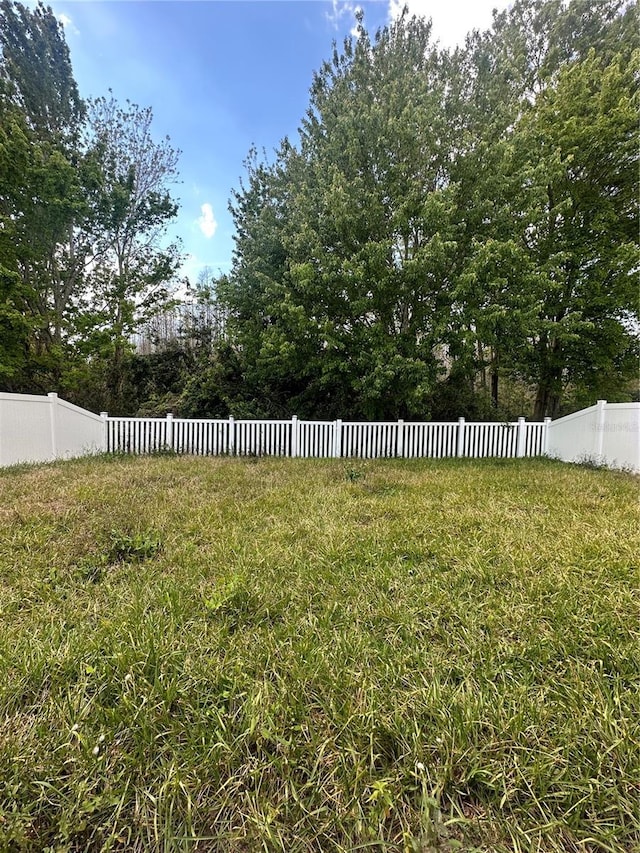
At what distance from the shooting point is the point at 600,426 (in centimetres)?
589

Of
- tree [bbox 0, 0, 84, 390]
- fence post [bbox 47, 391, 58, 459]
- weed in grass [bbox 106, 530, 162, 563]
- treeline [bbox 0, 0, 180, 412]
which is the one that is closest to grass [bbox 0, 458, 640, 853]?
weed in grass [bbox 106, 530, 162, 563]

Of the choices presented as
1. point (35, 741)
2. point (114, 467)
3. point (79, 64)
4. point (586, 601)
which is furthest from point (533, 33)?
point (35, 741)

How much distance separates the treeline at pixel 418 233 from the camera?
6.55 metres

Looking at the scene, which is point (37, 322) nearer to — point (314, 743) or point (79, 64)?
point (79, 64)

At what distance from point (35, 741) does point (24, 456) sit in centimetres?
561

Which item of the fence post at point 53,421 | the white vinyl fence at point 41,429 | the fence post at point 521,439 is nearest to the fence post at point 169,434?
the white vinyl fence at point 41,429

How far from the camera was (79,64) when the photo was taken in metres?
8.23

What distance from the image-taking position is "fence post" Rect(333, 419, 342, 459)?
24.4ft

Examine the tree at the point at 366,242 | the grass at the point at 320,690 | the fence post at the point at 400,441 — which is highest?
the tree at the point at 366,242

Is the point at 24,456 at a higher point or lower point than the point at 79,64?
lower

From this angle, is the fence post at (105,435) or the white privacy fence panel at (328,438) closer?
→ the fence post at (105,435)

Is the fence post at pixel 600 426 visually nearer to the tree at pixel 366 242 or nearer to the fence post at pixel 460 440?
the fence post at pixel 460 440

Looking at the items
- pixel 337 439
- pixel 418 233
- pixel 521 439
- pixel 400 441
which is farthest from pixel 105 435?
pixel 521 439

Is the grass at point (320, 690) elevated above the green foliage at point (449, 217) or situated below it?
below
